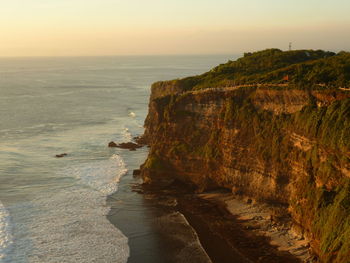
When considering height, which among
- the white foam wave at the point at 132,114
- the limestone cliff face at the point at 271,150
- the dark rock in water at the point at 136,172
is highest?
the limestone cliff face at the point at 271,150

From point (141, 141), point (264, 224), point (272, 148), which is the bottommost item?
point (264, 224)

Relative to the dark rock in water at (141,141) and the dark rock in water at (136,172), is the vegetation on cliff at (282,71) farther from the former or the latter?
the dark rock in water at (136,172)

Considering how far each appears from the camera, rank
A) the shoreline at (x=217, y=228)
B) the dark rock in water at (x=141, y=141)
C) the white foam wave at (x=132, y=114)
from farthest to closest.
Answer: the white foam wave at (x=132, y=114) → the dark rock in water at (x=141, y=141) → the shoreline at (x=217, y=228)

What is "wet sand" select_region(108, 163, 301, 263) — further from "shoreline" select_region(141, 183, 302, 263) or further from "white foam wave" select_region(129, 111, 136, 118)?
"white foam wave" select_region(129, 111, 136, 118)

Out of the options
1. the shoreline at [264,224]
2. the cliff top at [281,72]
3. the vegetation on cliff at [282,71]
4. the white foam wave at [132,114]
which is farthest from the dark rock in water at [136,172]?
the white foam wave at [132,114]

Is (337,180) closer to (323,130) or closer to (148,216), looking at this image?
(323,130)

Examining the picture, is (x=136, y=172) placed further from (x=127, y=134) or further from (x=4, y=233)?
(x=127, y=134)

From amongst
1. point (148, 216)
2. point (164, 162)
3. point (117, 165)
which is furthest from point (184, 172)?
point (117, 165)

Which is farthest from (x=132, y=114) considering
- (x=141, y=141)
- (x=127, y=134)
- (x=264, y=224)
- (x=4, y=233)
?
(x=264, y=224)
